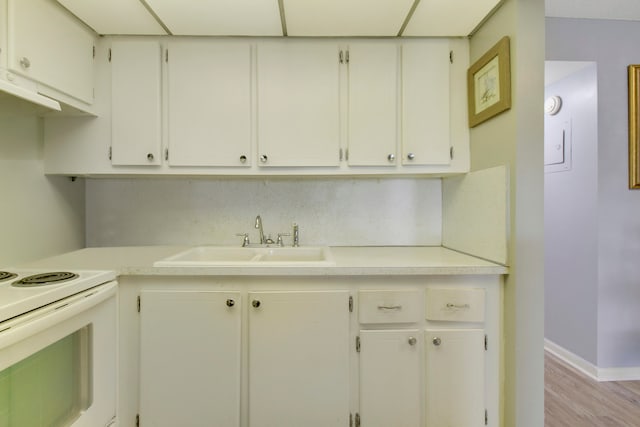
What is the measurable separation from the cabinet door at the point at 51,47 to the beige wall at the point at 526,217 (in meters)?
2.03

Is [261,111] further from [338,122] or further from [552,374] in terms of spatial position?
[552,374]

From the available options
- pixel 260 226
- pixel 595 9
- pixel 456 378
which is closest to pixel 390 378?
pixel 456 378

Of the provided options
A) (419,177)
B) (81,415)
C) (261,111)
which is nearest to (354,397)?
(81,415)

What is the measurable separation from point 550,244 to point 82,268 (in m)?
3.13

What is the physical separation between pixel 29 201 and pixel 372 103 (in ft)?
6.08

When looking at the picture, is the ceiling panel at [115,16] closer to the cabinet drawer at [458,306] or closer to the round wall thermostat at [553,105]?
the cabinet drawer at [458,306]

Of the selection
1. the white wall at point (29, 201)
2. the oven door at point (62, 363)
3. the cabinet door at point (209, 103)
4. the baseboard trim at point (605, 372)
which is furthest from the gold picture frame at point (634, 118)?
the white wall at point (29, 201)

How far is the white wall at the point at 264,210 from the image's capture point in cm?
195

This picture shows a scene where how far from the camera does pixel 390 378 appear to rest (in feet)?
4.44

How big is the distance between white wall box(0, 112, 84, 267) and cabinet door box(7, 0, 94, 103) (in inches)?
13.1

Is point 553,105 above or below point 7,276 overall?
above

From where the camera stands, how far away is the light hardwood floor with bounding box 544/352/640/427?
1738 millimetres

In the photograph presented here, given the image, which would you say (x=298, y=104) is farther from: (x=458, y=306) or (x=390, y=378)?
(x=390, y=378)

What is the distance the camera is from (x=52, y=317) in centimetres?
91
